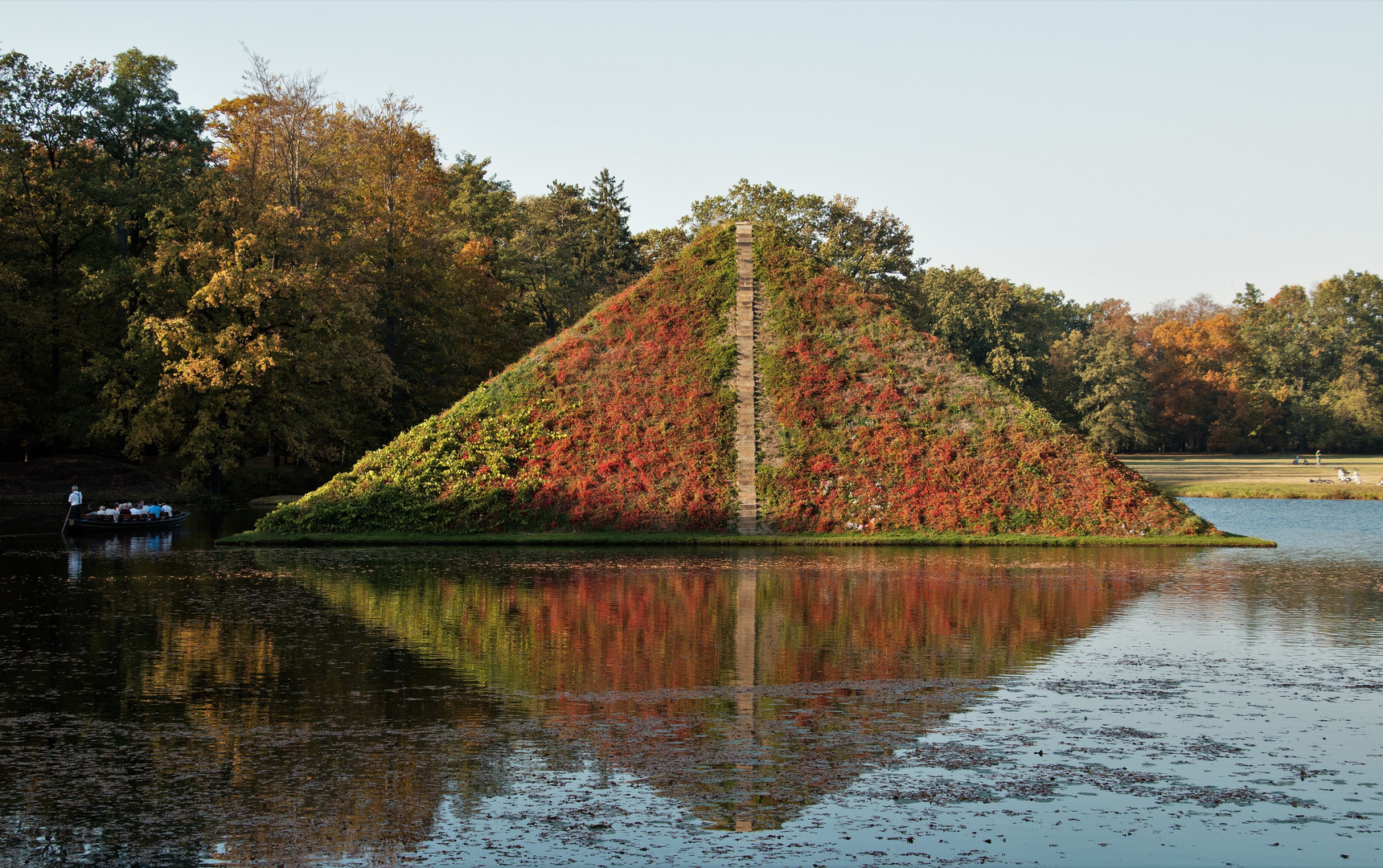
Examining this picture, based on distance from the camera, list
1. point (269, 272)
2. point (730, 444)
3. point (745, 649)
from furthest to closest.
A: point (269, 272) < point (730, 444) < point (745, 649)

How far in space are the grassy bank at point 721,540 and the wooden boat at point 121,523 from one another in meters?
5.61

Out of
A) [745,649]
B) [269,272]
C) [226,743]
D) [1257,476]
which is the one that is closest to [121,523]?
[269,272]

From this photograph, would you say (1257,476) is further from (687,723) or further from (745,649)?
(687,723)

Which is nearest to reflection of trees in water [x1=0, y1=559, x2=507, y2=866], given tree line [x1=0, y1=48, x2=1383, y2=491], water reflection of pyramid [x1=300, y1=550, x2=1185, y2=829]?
water reflection of pyramid [x1=300, y1=550, x2=1185, y2=829]

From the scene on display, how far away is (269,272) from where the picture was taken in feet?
164

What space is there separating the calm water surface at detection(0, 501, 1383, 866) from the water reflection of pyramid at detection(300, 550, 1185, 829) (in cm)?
8

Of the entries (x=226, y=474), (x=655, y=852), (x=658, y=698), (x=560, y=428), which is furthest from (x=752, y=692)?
(x=226, y=474)

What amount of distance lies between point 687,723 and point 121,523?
30162mm

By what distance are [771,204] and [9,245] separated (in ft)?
138

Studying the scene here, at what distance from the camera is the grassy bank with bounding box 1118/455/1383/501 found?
58.5m

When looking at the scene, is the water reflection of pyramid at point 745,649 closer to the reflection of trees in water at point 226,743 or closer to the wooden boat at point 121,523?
the reflection of trees in water at point 226,743

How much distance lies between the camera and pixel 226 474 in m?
54.6

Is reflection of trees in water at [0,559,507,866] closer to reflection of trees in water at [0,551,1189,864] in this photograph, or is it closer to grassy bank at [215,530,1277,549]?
reflection of trees in water at [0,551,1189,864]

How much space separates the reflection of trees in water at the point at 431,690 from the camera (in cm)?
970
